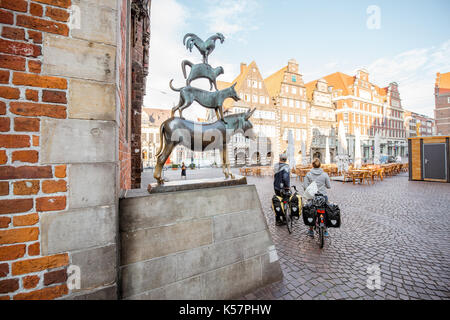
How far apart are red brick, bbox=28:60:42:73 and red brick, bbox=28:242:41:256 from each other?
47.0 inches

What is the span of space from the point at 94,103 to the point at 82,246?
1104 mm

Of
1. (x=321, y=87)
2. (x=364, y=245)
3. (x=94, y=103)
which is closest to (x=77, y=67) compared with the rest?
(x=94, y=103)

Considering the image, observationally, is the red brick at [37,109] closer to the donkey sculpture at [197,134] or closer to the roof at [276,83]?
the donkey sculpture at [197,134]

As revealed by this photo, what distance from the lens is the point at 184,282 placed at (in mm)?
1969

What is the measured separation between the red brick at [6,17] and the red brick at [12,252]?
1468 mm

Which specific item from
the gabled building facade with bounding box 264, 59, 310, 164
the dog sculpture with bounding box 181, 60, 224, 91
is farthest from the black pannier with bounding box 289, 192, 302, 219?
the gabled building facade with bounding box 264, 59, 310, 164

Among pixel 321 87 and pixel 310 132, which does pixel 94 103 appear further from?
pixel 321 87

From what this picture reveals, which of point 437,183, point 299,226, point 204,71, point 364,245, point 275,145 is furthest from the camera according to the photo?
point 275,145

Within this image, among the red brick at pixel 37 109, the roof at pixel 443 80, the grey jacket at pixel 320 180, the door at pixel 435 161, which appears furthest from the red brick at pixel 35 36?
the roof at pixel 443 80

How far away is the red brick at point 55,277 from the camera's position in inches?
51.7

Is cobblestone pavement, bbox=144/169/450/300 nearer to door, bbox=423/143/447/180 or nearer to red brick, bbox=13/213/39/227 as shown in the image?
red brick, bbox=13/213/39/227

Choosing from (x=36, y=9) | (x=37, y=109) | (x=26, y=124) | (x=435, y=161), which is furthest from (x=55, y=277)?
(x=435, y=161)

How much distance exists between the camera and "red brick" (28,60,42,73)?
1308 mm

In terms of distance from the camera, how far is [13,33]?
4.14 feet
